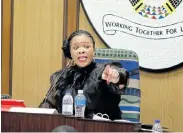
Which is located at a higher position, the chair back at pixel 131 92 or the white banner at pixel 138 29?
the white banner at pixel 138 29

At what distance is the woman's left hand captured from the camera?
1.76m

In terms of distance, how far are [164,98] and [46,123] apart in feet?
5.17

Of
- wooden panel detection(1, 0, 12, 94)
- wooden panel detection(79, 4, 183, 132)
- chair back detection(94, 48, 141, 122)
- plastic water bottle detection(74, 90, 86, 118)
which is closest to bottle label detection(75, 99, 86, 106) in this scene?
plastic water bottle detection(74, 90, 86, 118)

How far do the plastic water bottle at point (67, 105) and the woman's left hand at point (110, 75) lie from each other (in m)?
0.20

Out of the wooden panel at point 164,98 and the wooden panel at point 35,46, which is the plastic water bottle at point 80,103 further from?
the wooden panel at point 35,46

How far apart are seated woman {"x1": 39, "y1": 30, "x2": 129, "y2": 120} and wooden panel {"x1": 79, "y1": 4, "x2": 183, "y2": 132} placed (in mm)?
773

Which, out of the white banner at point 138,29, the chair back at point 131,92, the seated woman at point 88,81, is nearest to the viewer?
the seated woman at point 88,81

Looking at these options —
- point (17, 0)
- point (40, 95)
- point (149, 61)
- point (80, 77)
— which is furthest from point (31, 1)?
point (80, 77)

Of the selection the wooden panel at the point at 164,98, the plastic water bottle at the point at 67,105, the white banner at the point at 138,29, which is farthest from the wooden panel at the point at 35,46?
the plastic water bottle at the point at 67,105

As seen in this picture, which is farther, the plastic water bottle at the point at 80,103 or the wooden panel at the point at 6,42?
the wooden panel at the point at 6,42

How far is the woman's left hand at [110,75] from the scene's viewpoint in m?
1.76

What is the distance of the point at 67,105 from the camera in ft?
5.76

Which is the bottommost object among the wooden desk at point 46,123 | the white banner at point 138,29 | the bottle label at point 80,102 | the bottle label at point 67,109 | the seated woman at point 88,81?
the wooden desk at point 46,123

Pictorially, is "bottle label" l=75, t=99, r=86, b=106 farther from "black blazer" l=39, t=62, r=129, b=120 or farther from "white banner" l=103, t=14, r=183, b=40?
"white banner" l=103, t=14, r=183, b=40
